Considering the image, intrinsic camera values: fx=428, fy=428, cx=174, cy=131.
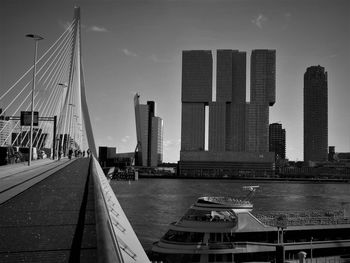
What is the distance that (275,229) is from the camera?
33062mm

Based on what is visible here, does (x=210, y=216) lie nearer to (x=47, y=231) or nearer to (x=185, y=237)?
(x=185, y=237)

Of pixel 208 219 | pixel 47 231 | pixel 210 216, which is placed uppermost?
pixel 47 231

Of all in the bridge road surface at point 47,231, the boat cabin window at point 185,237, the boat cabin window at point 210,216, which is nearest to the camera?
the bridge road surface at point 47,231

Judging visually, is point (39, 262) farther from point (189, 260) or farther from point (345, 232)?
point (345, 232)

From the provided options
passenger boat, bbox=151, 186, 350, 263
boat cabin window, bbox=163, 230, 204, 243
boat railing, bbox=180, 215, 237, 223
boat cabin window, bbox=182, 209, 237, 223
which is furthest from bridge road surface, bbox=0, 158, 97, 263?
boat cabin window, bbox=182, 209, 237, 223

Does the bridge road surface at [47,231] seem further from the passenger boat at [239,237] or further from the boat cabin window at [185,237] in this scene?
the boat cabin window at [185,237]

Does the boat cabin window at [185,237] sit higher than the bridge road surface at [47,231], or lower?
lower

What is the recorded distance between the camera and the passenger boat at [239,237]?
98.7 feet

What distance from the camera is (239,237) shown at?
31.8 meters

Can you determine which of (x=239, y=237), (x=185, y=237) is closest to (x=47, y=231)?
(x=185, y=237)

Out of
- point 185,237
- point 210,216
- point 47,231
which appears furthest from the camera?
point 210,216

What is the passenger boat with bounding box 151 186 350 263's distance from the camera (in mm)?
30078

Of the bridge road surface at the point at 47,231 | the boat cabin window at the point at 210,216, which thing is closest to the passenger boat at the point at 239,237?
the boat cabin window at the point at 210,216

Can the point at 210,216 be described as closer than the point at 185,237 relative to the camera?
No
